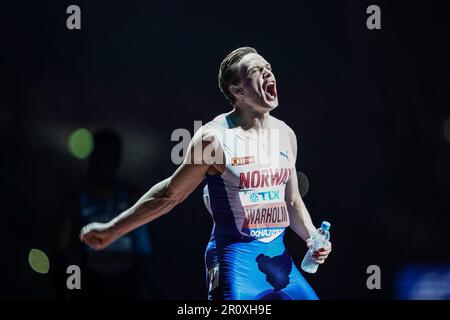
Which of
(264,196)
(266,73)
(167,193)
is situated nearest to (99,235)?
(167,193)

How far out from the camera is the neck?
3.18m

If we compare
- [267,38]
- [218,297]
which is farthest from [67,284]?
[267,38]

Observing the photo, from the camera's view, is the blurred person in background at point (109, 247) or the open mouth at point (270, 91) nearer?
the open mouth at point (270, 91)

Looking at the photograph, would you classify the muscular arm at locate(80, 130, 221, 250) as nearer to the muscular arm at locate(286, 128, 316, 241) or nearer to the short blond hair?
the short blond hair

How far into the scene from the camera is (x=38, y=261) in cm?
389

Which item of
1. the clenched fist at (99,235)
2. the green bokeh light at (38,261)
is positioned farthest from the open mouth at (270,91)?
the green bokeh light at (38,261)

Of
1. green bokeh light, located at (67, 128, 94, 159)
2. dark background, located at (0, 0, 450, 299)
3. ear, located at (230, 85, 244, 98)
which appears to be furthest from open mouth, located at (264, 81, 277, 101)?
green bokeh light, located at (67, 128, 94, 159)

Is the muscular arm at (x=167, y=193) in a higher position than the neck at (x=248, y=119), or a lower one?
lower

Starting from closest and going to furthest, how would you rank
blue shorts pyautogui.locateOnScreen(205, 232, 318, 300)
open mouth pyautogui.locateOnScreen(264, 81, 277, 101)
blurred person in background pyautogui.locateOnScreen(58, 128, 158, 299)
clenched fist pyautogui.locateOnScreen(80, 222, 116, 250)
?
blue shorts pyautogui.locateOnScreen(205, 232, 318, 300), clenched fist pyautogui.locateOnScreen(80, 222, 116, 250), open mouth pyautogui.locateOnScreen(264, 81, 277, 101), blurred person in background pyautogui.locateOnScreen(58, 128, 158, 299)

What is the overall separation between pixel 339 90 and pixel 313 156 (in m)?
0.47

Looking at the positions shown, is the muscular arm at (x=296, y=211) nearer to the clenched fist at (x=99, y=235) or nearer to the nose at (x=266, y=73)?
the nose at (x=266, y=73)

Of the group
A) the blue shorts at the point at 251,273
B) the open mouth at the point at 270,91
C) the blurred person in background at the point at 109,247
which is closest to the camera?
the blue shorts at the point at 251,273

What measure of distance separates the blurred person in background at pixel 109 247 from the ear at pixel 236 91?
976 mm

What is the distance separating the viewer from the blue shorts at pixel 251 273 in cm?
291
